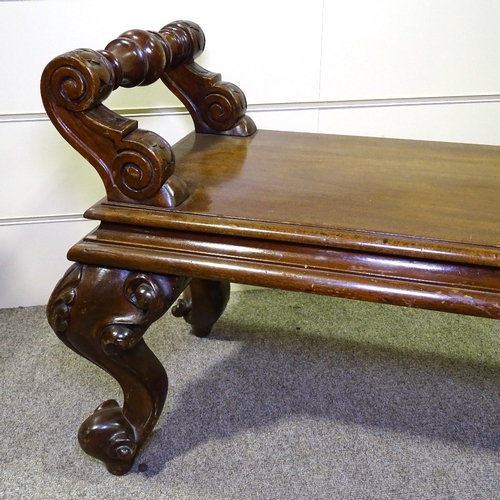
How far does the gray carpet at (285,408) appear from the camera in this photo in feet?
2.96

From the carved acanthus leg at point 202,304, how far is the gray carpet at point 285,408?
36 millimetres

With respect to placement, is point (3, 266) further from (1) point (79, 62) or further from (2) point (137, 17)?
(1) point (79, 62)

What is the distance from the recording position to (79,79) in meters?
0.71

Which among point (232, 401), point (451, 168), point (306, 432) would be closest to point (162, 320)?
point (232, 401)

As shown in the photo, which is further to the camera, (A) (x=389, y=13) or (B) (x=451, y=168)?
(A) (x=389, y=13)

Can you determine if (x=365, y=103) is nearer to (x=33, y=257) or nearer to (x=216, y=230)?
(x=216, y=230)

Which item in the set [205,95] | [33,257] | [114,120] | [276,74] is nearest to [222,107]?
[205,95]

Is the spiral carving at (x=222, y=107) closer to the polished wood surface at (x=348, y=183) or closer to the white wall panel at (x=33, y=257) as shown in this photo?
the polished wood surface at (x=348, y=183)

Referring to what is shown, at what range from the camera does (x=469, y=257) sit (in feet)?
2.19

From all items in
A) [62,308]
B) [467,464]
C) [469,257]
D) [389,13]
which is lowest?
[467,464]

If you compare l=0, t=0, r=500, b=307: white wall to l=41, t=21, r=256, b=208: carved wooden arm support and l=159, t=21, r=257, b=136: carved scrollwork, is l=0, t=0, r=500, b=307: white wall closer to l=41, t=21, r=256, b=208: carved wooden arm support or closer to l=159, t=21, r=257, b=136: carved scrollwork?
l=159, t=21, r=257, b=136: carved scrollwork

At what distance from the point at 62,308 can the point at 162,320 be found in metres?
0.51

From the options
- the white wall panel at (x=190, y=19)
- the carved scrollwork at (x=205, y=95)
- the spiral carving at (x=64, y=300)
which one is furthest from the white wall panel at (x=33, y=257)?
the spiral carving at (x=64, y=300)

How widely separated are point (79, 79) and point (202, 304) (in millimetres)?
566
